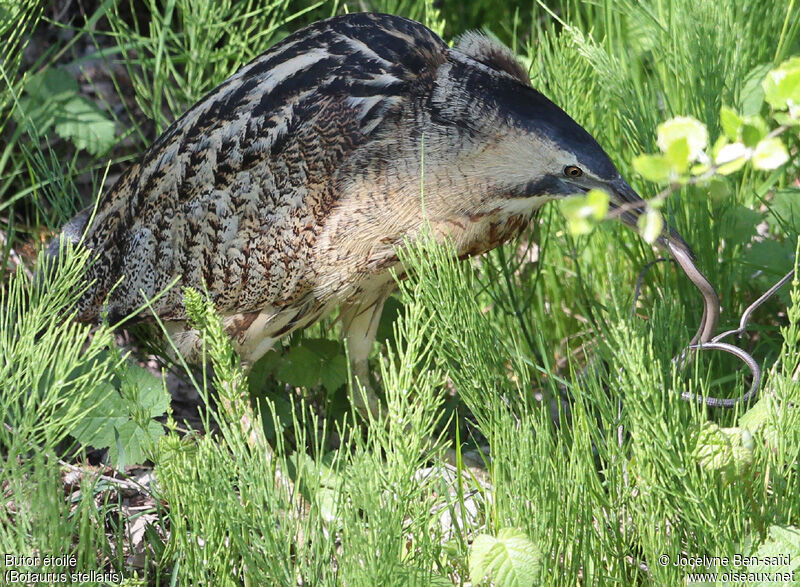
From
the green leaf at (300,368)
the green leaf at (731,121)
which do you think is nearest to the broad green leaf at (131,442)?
the green leaf at (300,368)

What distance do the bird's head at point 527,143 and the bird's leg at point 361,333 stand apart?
58cm

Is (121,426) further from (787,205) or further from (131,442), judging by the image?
(787,205)

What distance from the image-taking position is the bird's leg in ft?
9.25

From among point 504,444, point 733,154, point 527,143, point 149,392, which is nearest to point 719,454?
point 504,444

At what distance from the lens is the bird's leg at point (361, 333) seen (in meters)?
2.82

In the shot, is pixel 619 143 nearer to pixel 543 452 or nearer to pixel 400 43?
pixel 400 43

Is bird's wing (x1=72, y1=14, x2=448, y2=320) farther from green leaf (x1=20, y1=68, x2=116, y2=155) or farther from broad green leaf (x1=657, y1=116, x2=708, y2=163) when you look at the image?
broad green leaf (x1=657, y1=116, x2=708, y2=163)

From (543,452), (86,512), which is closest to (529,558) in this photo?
(543,452)

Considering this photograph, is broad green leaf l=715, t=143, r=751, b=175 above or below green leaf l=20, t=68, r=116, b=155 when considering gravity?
below

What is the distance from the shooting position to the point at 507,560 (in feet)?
5.67

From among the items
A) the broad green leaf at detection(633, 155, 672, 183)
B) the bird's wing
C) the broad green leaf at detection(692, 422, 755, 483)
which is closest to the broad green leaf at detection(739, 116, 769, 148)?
the broad green leaf at detection(633, 155, 672, 183)

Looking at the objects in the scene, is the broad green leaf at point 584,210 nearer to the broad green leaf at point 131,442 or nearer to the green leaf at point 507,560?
the green leaf at point 507,560

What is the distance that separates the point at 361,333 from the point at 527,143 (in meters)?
0.84

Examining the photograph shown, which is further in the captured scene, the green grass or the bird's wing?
the bird's wing
